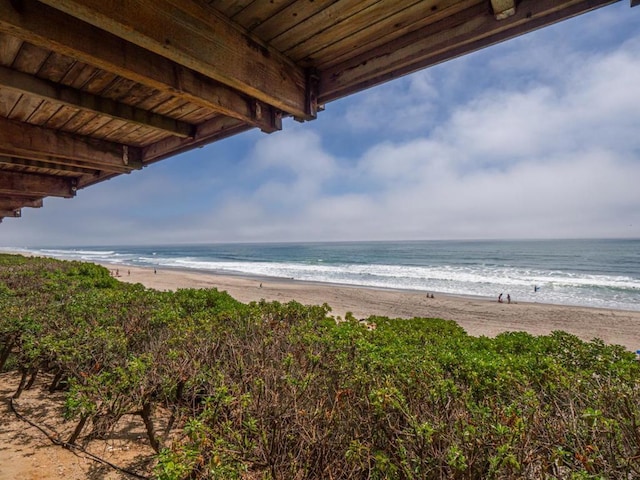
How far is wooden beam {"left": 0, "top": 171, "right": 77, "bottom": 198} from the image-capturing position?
4785 mm

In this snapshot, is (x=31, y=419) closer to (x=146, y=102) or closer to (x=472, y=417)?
(x=146, y=102)

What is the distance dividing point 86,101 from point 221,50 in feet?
4.48

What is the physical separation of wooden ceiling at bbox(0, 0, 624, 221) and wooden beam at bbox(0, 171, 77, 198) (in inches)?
94.4

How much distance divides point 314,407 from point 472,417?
1.09 meters

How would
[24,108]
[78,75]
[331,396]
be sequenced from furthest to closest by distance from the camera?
[24,108], [331,396], [78,75]

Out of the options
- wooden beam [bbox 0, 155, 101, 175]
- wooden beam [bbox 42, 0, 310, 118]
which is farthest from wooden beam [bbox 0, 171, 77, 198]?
wooden beam [bbox 42, 0, 310, 118]

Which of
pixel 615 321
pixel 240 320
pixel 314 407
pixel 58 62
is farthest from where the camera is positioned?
pixel 615 321

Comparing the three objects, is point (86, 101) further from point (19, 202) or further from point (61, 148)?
point (19, 202)

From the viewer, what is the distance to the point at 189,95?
7.04 ft

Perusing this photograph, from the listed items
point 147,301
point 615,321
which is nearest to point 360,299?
point 615,321

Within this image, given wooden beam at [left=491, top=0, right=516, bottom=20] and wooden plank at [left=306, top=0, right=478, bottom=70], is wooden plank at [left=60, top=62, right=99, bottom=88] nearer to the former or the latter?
wooden plank at [left=306, top=0, right=478, bottom=70]

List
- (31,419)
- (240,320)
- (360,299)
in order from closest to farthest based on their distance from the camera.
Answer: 1. (31,419)
2. (240,320)
3. (360,299)

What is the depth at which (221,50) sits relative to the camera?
189 centimetres

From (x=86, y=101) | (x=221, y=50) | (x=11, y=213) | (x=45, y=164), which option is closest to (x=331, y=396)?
(x=221, y=50)
